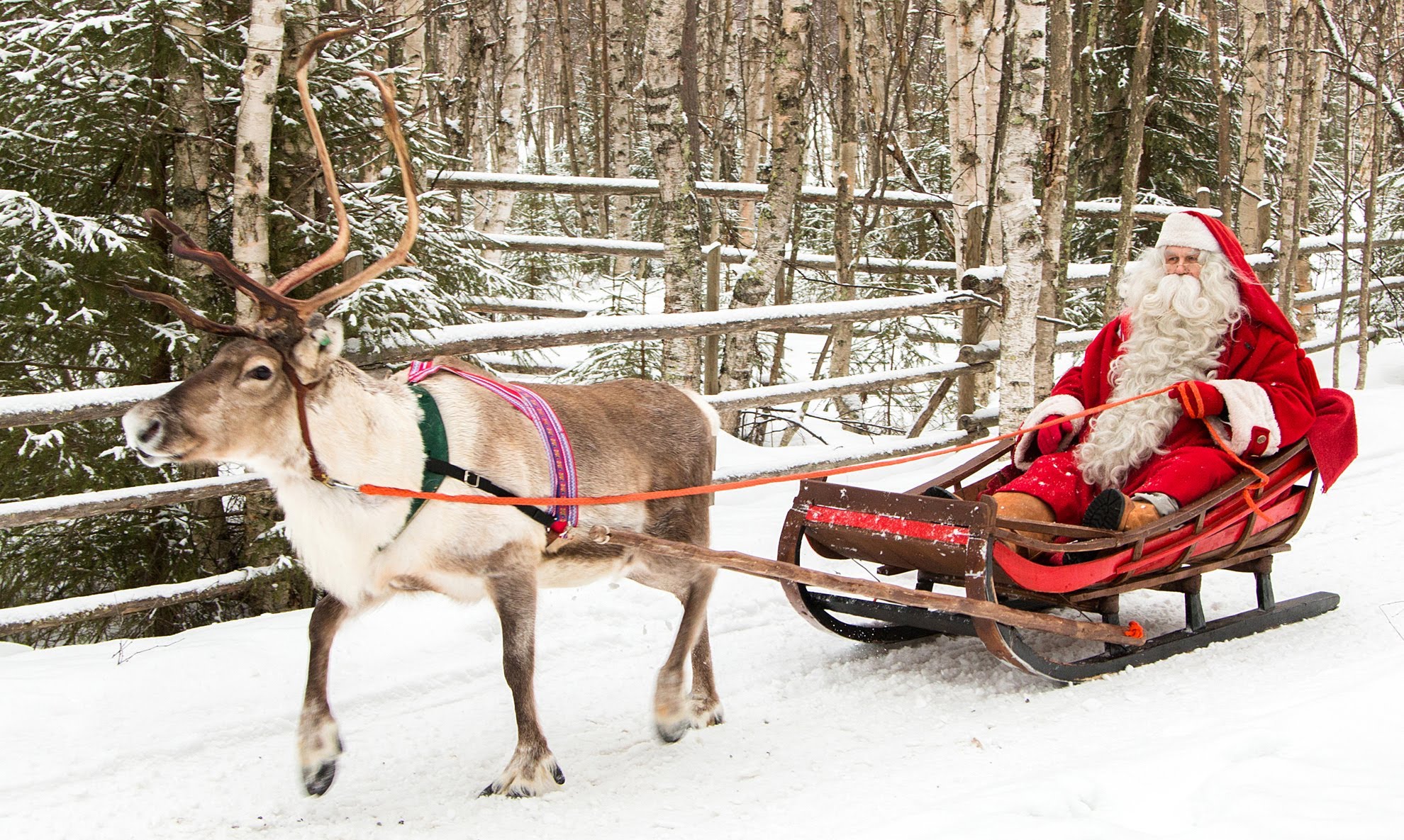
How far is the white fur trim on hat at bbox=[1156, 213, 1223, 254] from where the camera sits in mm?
4324

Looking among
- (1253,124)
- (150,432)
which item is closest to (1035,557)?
(150,432)

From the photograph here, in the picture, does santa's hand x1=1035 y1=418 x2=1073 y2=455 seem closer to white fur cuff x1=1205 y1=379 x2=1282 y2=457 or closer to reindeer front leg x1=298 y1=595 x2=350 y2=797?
white fur cuff x1=1205 y1=379 x2=1282 y2=457

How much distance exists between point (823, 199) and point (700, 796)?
750 cm

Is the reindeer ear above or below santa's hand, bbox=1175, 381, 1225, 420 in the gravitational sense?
above

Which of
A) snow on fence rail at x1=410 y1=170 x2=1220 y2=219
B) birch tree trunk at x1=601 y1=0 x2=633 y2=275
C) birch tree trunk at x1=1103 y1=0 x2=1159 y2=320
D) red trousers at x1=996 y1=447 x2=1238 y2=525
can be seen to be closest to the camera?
red trousers at x1=996 y1=447 x2=1238 y2=525

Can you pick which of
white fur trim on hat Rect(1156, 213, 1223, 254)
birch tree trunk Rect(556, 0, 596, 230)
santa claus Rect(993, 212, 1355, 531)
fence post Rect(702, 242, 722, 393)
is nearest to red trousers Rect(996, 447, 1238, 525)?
santa claus Rect(993, 212, 1355, 531)

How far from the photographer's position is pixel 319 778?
3.12 meters

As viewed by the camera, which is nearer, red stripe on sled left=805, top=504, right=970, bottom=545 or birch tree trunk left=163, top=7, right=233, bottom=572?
red stripe on sled left=805, top=504, right=970, bottom=545

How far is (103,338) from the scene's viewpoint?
16.1ft

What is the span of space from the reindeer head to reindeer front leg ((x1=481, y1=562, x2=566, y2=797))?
681 mm

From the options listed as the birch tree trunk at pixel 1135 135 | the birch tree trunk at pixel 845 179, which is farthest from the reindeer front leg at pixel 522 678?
the birch tree trunk at pixel 845 179

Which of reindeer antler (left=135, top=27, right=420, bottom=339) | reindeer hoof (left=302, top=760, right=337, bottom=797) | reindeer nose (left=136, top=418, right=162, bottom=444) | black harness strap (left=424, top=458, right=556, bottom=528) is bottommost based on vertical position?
reindeer hoof (left=302, top=760, right=337, bottom=797)

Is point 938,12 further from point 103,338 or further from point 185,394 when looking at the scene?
point 185,394

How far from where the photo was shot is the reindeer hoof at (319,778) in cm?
310
